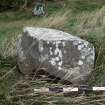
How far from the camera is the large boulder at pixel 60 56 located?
467cm

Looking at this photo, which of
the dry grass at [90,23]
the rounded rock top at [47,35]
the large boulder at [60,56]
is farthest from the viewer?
the dry grass at [90,23]

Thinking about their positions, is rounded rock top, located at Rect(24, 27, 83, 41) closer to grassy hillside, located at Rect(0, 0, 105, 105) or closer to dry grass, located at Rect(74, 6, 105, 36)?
grassy hillside, located at Rect(0, 0, 105, 105)

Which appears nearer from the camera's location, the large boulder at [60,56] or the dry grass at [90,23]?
the large boulder at [60,56]

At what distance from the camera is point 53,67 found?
4.68 meters

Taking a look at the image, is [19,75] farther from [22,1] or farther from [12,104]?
[22,1]

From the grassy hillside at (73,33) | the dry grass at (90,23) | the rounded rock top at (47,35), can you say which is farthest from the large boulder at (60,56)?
the dry grass at (90,23)

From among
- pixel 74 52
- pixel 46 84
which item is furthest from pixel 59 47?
pixel 46 84

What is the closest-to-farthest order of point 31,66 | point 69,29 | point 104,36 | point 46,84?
1. point 46,84
2. point 31,66
3. point 104,36
4. point 69,29

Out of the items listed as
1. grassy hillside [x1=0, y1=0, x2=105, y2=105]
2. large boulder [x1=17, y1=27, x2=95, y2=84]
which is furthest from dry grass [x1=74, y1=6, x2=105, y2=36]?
large boulder [x1=17, y1=27, x2=95, y2=84]

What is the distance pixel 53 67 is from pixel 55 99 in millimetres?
502

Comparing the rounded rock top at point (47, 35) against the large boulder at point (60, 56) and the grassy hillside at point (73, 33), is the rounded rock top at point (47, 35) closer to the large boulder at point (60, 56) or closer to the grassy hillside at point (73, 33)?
the large boulder at point (60, 56)

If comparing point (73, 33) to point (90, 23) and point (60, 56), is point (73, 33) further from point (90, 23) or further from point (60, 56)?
point (60, 56)

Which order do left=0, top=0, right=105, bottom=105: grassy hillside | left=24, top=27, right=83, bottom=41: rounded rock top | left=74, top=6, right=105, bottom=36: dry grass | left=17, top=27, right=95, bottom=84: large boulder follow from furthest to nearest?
left=74, top=6, right=105, bottom=36: dry grass
left=24, top=27, right=83, bottom=41: rounded rock top
left=17, top=27, right=95, bottom=84: large boulder
left=0, top=0, right=105, bottom=105: grassy hillside

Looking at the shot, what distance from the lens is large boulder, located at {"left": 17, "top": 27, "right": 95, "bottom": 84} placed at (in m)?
4.67
